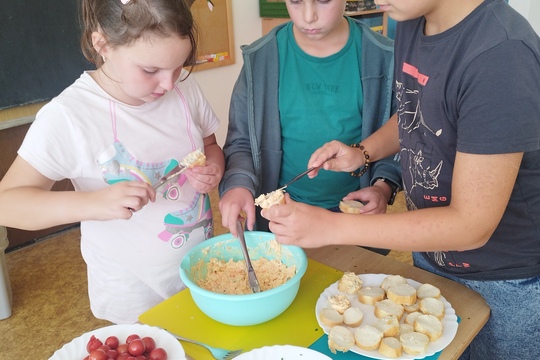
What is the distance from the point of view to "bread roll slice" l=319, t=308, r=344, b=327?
3.03 ft

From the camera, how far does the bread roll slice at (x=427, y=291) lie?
99 centimetres

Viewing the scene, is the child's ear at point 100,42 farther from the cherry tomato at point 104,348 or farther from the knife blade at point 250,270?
the cherry tomato at point 104,348

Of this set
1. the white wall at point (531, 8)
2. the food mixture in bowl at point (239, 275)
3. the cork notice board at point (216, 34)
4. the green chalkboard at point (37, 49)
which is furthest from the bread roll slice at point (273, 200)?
the white wall at point (531, 8)

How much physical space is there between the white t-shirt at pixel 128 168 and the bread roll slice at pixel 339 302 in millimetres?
413

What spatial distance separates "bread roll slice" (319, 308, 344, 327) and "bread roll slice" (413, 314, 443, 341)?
14 cm

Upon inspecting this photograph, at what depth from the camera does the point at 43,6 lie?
2.48 m

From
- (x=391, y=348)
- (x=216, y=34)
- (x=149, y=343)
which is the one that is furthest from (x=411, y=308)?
(x=216, y=34)

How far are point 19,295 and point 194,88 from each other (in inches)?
68.6

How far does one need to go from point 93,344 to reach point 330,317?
0.42 meters

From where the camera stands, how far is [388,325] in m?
0.90

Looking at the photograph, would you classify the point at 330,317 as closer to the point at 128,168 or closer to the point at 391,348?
the point at 391,348

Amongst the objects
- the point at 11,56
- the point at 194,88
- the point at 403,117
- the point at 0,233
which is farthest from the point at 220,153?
the point at 11,56

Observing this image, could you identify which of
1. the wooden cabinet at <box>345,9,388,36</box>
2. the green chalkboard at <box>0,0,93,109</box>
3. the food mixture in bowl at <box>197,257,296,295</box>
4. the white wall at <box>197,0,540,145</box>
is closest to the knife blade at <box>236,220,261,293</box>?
the food mixture in bowl at <box>197,257,296,295</box>

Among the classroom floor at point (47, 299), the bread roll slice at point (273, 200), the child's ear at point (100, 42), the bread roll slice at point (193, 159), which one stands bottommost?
the classroom floor at point (47, 299)
